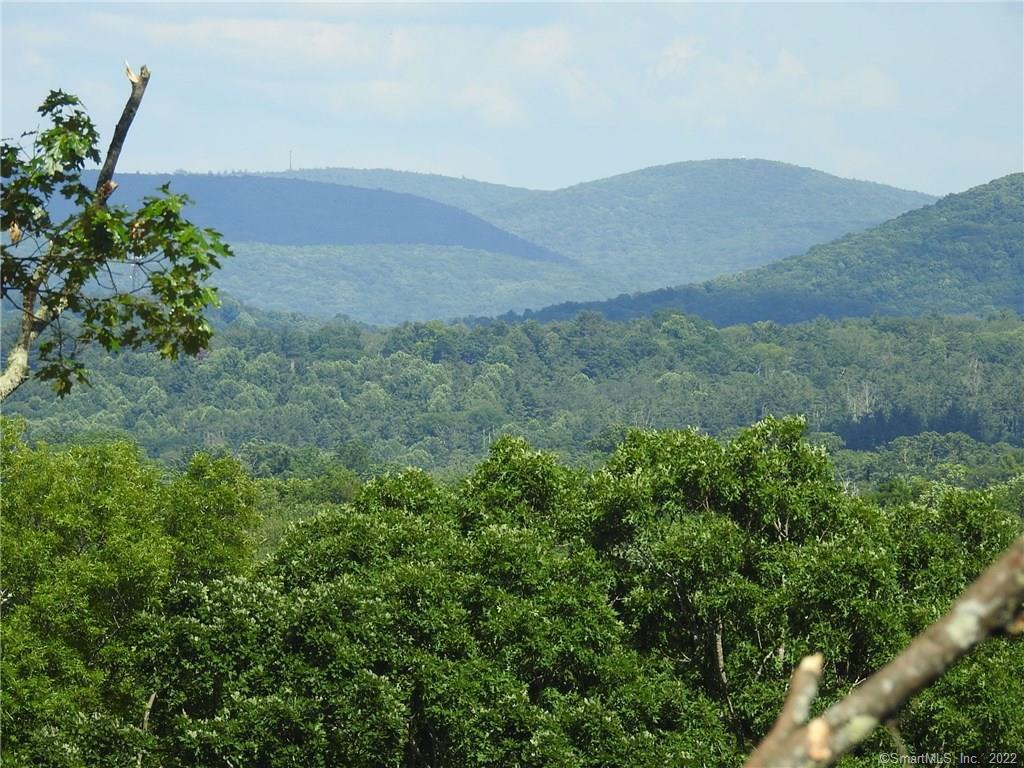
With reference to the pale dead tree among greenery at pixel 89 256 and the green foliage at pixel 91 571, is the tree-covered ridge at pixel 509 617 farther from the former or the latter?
the pale dead tree among greenery at pixel 89 256

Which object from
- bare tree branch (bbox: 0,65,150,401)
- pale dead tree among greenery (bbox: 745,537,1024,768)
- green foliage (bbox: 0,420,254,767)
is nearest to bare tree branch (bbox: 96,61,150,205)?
bare tree branch (bbox: 0,65,150,401)

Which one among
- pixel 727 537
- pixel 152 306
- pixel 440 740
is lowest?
pixel 440 740

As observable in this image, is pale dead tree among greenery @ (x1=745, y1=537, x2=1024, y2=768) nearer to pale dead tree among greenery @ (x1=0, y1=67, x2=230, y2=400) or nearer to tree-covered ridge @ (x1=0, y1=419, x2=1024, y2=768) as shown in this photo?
pale dead tree among greenery @ (x1=0, y1=67, x2=230, y2=400)

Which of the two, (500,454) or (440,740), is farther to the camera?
(500,454)

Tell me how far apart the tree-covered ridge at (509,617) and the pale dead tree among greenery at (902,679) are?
80.6ft

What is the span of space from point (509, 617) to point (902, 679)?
2759 centimetres

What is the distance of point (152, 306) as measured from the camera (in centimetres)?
1141

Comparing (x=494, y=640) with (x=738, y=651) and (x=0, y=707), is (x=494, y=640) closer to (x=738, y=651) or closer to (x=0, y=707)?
(x=738, y=651)

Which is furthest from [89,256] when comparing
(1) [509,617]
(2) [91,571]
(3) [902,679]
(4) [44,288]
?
(2) [91,571]

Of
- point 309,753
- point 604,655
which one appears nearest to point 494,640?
point 604,655

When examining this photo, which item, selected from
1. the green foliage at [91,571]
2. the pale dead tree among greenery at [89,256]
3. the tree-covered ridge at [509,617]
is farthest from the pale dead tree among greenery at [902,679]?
the green foliage at [91,571]

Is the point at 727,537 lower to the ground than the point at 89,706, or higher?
higher

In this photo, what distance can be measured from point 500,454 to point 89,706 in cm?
1217

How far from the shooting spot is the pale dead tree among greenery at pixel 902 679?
386 centimetres
